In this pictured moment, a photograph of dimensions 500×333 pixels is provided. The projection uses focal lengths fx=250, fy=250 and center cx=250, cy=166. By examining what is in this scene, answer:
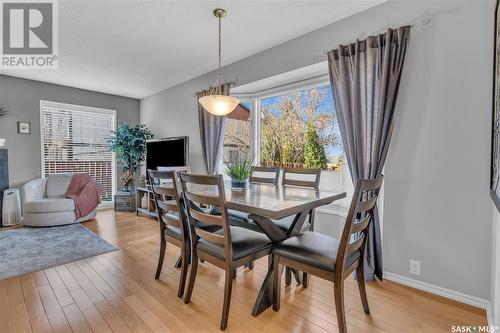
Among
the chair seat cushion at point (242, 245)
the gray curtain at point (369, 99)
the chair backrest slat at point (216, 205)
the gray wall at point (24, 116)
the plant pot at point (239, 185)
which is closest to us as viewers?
the chair backrest slat at point (216, 205)

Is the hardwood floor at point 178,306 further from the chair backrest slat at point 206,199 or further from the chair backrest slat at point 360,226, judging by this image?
the chair backrest slat at point 206,199

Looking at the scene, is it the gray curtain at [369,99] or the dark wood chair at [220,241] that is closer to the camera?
the dark wood chair at [220,241]

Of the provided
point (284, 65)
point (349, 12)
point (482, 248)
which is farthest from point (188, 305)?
point (349, 12)

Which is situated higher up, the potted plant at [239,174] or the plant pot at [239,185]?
the potted plant at [239,174]

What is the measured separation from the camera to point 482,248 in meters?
1.86

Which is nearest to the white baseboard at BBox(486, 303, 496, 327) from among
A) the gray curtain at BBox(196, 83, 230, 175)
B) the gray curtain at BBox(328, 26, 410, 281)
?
the gray curtain at BBox(328, 26, 410, 281)

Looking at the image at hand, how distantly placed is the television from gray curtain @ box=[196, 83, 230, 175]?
388 millimetres

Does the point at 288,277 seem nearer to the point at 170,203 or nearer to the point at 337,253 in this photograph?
the point at 337,253

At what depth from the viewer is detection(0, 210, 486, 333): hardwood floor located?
1.69 metres

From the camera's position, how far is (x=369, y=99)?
226cm

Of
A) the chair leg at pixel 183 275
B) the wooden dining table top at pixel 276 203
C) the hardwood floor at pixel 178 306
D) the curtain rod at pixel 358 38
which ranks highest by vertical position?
the curtain rod at pixel 358 38

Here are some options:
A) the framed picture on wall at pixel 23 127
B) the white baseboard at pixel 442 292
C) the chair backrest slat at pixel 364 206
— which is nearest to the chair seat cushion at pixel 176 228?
the chair backrest slat at pixel 364 206

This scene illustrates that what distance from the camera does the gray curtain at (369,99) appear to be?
2137 millimetres

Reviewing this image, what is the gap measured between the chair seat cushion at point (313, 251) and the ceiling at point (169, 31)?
2.10m
